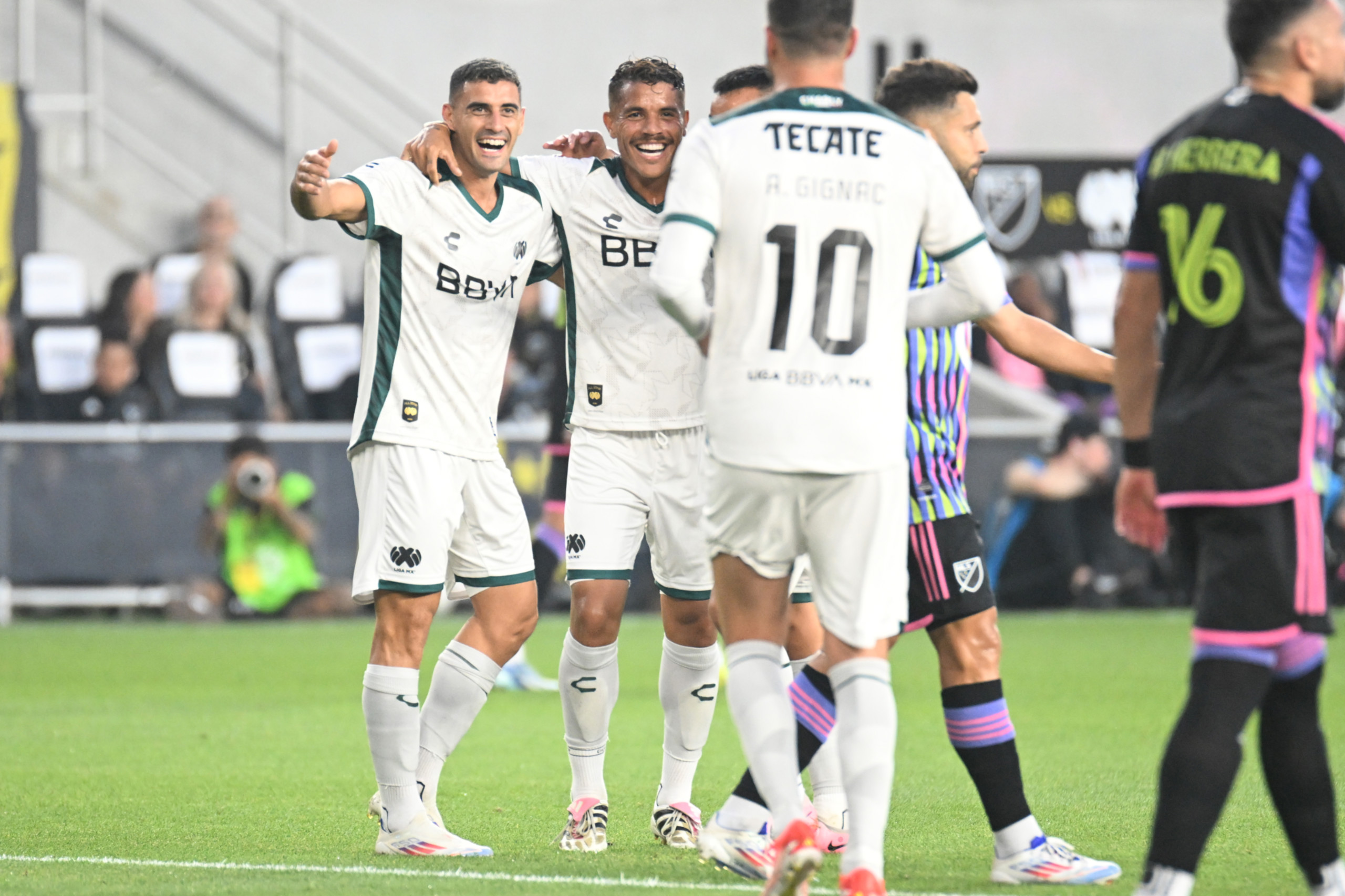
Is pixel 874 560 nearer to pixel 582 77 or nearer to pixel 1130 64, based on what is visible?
pixel 582 77

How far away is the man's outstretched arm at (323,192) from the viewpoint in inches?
199

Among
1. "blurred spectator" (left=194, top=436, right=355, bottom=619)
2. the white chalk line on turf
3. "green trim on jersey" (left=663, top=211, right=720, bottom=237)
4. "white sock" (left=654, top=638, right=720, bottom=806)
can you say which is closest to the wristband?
"green trim on jersey" (left=663, top=211, right=720, bottom=237)

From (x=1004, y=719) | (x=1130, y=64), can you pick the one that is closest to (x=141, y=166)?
(x=1130, y=64)

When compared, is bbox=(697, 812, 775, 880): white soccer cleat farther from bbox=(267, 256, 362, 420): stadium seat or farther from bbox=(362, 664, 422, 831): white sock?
bbox=(267, 256, 362, 420): stadium seat

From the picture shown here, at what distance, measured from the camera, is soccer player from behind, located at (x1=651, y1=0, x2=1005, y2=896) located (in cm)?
407

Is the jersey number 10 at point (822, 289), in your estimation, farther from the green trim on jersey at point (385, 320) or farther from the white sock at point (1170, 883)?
the green trim on jersey at point (385, 320)

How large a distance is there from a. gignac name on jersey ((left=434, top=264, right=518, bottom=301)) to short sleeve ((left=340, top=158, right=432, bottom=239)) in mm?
177

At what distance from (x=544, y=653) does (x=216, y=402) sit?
422cm

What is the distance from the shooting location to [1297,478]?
12.4 feet

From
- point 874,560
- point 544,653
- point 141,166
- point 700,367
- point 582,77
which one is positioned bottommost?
point 544,653

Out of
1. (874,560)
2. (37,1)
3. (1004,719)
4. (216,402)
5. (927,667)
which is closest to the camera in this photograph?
(874,560)

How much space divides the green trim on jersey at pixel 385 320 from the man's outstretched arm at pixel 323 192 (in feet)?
0.41

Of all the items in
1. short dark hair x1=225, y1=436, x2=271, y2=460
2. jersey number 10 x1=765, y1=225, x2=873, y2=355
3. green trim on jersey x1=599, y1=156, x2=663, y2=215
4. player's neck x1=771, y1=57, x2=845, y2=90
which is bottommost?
short dark hair x1=225, y1=436, x2=271, y2=460

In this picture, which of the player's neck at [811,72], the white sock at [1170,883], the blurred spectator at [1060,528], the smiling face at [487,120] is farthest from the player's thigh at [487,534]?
the blurred spectator at [1060,528]
